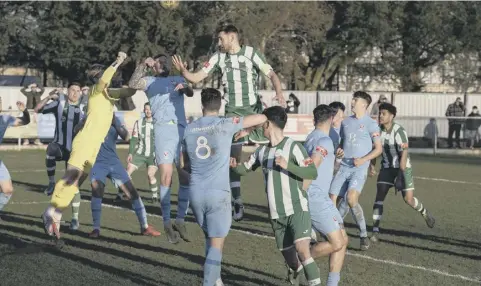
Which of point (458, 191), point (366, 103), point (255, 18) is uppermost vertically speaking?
point (255, 18)

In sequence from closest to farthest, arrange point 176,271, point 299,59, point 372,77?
point 176,271
point 299,59
point 372,77

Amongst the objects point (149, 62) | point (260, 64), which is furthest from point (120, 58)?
point (260, 64)

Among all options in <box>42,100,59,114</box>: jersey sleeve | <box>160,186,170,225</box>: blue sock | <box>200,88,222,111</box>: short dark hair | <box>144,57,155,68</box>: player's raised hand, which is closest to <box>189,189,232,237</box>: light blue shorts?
<box>200,88,222,111</box>: short dark hair

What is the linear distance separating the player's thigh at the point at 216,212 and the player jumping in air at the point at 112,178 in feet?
15.7

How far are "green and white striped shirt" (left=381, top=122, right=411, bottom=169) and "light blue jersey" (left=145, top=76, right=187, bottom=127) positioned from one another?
3.52 m

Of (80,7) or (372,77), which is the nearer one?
(80,7)

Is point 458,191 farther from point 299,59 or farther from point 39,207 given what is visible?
point 299,59

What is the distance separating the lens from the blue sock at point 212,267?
872cm

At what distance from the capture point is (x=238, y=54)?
1155 centimetres

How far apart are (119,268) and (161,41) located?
40425 mm

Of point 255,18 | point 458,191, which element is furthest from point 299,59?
point 458,191

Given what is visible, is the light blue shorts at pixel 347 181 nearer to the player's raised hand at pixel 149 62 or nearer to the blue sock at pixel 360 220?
the blue sock at pixel 360 220

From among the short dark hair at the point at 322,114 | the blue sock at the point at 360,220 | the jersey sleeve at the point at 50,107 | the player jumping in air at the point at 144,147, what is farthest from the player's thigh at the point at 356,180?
the player jumping in air at the point at 144,147

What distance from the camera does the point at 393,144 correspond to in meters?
14.1
